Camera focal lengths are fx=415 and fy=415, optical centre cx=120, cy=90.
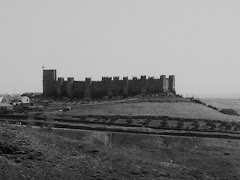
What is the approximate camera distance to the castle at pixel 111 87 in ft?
235

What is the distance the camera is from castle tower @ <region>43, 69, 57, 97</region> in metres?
76.2

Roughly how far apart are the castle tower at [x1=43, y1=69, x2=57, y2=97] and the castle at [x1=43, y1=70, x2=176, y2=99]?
19 centimetres

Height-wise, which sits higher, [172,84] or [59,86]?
[172,84]

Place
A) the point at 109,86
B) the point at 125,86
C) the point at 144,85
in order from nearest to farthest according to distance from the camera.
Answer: the point at 144,85, the point at 125,86, the point at 109,86

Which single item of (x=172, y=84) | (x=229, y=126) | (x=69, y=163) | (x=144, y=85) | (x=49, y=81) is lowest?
(x=229, y=126)

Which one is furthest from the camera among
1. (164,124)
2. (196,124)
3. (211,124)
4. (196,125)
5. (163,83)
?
(163,83)

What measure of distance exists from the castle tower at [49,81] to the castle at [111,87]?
0.62 ft

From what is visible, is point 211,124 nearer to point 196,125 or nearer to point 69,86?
point 196,125

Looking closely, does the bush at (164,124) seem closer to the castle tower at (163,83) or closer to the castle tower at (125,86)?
the castle tower at (163,83)

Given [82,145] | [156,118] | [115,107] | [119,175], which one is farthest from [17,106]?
[119,175]

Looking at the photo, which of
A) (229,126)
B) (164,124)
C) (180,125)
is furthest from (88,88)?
(229,126)

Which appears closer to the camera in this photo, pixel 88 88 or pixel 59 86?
pixel 88 88

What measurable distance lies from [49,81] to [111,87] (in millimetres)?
12296

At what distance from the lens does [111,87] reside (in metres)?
72.5
